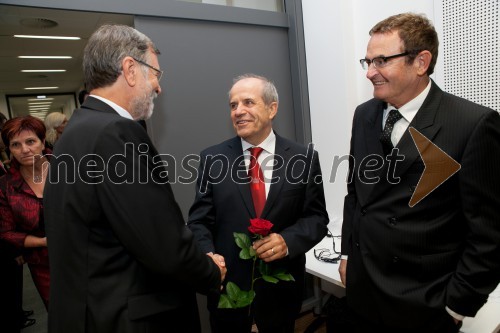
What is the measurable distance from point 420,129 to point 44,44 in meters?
4.39

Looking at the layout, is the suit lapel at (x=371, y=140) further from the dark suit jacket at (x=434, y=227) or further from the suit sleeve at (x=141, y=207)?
the suit sleeve at (x=141, y=207)

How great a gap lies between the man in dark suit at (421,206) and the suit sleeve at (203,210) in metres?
0.72

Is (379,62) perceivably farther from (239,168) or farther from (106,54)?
(106,54)

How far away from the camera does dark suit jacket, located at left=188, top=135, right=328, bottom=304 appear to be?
158 centimetres

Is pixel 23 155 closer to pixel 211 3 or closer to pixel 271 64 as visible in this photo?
pixel 211 3

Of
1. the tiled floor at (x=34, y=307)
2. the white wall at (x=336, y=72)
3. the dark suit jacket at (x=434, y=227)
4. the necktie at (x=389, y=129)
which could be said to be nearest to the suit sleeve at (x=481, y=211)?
the dark suit jacket at (x=434, y=227)

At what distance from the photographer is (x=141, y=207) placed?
100 centimetres

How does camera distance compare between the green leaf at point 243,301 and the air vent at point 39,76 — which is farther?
the air vent at point 39,76

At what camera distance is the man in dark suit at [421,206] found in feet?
3.77

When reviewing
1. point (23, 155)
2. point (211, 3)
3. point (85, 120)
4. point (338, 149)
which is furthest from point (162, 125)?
point (338, 149)

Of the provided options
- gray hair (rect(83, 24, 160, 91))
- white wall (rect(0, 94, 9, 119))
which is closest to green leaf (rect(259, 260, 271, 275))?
gray hair (rect(83, 24, 160, 91))

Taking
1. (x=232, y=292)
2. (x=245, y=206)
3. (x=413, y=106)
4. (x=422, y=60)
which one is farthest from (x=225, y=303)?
(x=422, y=60)

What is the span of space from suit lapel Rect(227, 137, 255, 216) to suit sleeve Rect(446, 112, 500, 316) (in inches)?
34.5

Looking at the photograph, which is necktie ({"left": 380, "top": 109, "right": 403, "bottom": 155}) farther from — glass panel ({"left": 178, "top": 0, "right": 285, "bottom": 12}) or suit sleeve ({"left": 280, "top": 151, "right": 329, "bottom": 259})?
glass panel ({"left": 178, "top": 0, "right": 285, "bottom": 12})
